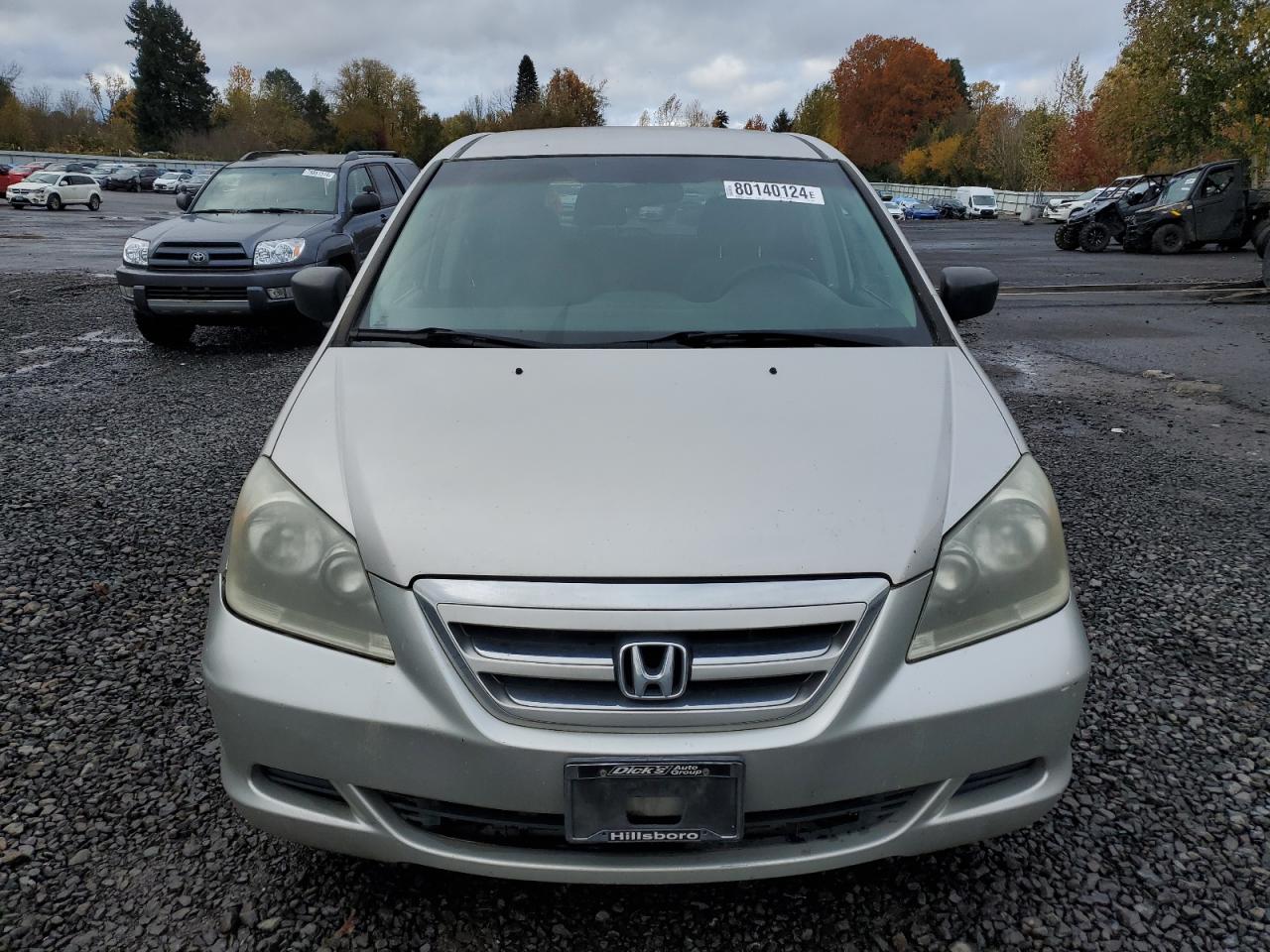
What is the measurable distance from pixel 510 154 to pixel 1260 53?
34906mm

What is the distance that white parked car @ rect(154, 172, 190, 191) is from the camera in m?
50.7

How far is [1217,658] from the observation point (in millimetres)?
3156

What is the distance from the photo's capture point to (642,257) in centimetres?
295

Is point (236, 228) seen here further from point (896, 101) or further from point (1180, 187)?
point (896, 101)

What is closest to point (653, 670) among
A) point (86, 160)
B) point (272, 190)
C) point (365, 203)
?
point (365, 203)

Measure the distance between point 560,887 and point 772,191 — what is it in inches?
86.1

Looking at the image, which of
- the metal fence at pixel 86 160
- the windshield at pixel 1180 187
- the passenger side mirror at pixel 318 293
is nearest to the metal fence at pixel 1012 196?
the windshield at pixel 1180 187

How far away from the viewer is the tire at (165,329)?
8.64 metres

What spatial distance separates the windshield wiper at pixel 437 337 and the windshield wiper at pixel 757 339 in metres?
0.32

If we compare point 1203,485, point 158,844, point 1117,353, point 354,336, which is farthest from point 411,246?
point 1117,353

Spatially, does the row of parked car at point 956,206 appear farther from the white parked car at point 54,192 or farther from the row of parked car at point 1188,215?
the white parked car at point 54,192

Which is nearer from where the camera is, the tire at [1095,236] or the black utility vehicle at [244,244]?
the black utility vehicle at [244,244]

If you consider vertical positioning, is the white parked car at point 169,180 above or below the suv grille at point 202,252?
above

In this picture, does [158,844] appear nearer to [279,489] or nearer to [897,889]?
[279,489]
